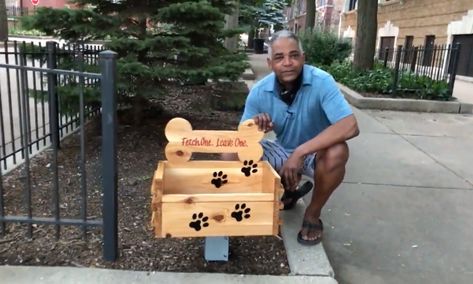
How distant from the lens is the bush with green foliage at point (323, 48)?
15.6m

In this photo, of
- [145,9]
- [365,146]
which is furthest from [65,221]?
[365,146]

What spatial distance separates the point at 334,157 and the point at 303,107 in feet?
1.30

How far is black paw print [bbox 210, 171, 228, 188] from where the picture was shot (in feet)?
8.79

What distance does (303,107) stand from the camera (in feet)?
9.68

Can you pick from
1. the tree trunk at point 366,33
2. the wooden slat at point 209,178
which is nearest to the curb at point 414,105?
the tree trunk at point 366,33

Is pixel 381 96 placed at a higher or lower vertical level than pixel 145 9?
lower

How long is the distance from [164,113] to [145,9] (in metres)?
1.41

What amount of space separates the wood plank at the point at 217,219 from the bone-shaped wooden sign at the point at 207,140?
0.34 meters

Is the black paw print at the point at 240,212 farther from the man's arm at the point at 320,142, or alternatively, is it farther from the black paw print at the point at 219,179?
the man's arm at the point at 320,142

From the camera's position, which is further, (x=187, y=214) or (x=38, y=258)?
(x=38, y=258)

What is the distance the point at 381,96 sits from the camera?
912cm

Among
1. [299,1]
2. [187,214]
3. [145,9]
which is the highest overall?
[299,1]

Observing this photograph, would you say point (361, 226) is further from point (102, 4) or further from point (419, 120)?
point (419, 120)

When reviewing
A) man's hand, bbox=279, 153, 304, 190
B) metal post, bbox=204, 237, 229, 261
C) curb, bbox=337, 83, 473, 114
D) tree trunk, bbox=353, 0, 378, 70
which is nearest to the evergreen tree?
man's hand, bbox=279, 153, 304, 190
